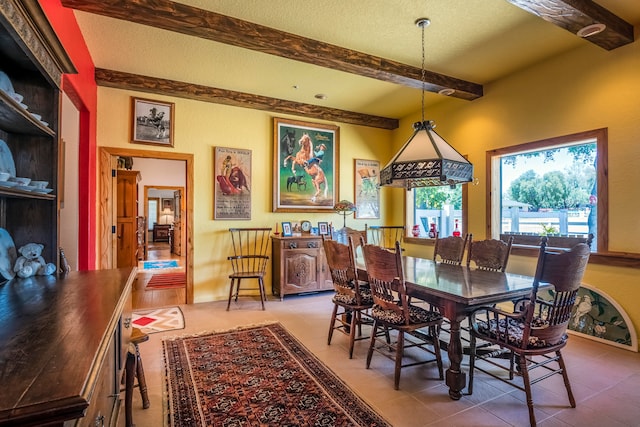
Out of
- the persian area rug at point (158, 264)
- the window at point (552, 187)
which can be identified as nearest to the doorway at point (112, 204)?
the persian area rug at point (158, 264)

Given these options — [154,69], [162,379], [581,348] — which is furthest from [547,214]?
[154,69]

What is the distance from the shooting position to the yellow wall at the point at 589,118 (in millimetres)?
3084

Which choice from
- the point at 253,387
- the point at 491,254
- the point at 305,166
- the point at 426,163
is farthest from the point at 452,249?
the point at 305,166

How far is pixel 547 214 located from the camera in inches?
152

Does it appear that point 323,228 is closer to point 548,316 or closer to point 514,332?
point 514,332

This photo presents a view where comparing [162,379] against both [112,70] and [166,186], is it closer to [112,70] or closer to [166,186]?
[112,70]

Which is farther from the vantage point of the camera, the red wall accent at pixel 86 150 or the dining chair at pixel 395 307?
the red wall accent at pixel 86 150

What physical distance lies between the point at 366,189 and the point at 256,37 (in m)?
3.48

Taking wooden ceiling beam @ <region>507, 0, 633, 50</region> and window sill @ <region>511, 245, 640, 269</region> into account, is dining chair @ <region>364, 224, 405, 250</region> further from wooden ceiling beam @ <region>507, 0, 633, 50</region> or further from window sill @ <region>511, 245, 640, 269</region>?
wooden ceiling beam @ <region>507, 0, 633, 50</region>

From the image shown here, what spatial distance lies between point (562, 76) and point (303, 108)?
3.40m

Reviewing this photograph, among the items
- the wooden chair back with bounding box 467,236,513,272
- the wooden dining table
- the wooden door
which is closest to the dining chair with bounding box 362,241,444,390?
the wooden dining table

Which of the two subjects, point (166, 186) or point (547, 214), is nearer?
point (547, 214)

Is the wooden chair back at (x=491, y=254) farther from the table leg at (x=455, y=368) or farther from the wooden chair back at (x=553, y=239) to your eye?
the table leg at (x=455, y=368)

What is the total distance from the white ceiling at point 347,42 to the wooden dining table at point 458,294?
2.33m
